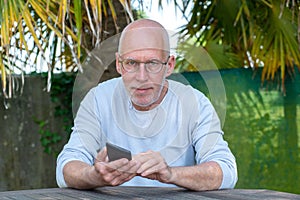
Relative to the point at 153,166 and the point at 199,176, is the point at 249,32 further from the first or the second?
the point at 153,166

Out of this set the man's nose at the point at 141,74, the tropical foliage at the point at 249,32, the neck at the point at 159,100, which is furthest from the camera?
the tropical foliage at the point at 249,32

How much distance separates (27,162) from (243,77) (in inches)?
74.4

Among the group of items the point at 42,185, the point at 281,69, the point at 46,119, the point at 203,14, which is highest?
Answer: the point at 203,14

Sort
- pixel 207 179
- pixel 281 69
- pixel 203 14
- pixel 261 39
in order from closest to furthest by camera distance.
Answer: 1. pixel 207 179
2. pixel 281 69
3. pixel 261 39
4. pixel 203 14

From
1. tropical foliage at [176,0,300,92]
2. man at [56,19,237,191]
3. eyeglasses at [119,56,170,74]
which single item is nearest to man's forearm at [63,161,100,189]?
man at [56,19,237,191]

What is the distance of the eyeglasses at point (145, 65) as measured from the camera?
152cm

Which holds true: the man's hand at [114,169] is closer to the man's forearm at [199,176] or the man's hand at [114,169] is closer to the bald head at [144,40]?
the man's forearm at [199,176]

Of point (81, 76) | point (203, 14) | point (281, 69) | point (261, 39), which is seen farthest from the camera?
point (203, 14)

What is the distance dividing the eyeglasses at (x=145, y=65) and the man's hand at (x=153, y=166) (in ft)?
0.68

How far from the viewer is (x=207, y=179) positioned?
5.68ft

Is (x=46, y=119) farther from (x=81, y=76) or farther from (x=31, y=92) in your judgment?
(x=81, y=76)

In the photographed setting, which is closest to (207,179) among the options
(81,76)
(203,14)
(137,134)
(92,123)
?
(137,134)

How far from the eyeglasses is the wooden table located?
1.04ft

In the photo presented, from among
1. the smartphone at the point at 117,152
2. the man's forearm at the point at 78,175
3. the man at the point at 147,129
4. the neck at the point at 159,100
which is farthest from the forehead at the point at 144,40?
Answer: the man's forearm at the point at 78,175
